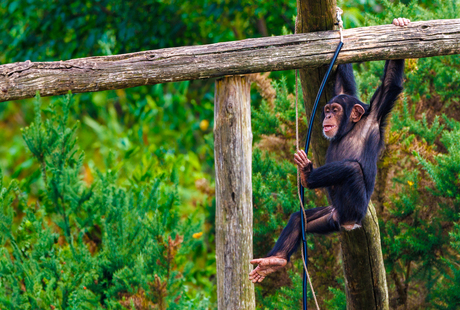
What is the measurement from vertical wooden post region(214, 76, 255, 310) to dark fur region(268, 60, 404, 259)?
25cm

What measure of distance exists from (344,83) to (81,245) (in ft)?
9.39

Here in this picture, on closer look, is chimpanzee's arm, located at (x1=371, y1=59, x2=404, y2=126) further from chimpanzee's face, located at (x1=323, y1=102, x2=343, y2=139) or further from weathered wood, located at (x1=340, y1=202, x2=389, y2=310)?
weathered wood, located at (x1=340, y1=202, x2=389, y2=310)

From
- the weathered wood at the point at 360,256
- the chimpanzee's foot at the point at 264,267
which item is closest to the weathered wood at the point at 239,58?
the weathered wood at the point at 360,256

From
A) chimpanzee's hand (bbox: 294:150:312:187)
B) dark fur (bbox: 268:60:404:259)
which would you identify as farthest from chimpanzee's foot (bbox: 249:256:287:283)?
chimpanzee's hand (bbox: 294:150:312:187)

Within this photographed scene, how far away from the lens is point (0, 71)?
→ 2.93 m

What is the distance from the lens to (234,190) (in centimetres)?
317

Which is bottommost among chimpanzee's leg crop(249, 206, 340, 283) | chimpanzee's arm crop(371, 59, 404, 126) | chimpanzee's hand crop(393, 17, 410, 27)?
chimpanzee's leg crop(249, 206, 340, 283)

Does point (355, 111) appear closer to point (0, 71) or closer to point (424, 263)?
point (424, 263)

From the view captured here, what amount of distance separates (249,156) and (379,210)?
7.11 ft

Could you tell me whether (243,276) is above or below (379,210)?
below

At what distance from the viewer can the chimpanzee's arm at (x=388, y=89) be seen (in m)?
3.11

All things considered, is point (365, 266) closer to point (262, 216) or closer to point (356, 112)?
point (356, 112)

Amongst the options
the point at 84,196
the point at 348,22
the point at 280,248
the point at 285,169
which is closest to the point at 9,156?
the point at 84,196

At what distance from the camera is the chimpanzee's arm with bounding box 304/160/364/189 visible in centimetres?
296
